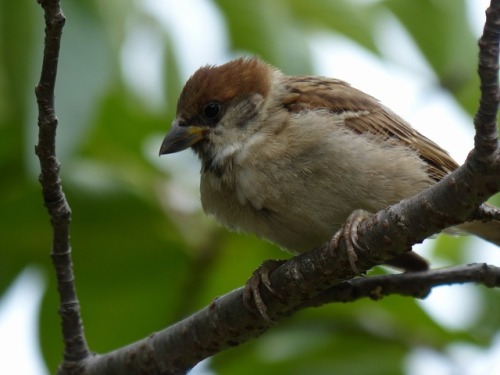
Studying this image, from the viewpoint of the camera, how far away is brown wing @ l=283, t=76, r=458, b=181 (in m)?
3.66

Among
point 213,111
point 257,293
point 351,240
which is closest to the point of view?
point 351,240

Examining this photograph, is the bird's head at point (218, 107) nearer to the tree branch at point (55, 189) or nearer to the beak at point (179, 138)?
the beak at point (179, 138)

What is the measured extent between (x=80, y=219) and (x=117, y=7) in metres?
0.83

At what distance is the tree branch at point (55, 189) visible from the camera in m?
2.44

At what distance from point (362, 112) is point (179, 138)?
72cm

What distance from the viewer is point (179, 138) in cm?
382

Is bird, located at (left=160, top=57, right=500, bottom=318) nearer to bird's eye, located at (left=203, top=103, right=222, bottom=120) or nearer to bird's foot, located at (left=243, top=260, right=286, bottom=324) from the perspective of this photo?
bird's eye, located at (left=203, top=103, right=222, bottom=120)

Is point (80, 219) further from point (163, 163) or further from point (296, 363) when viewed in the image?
point (296, 363)

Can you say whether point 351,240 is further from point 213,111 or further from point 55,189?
point 213,111

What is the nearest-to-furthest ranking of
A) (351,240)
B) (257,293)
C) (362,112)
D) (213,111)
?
1. (351,240)
2. (257,293)
3. (362,112)
4. (213,111)

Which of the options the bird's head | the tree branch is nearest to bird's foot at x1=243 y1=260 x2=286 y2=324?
the tree branch

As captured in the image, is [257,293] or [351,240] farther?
[257,293]

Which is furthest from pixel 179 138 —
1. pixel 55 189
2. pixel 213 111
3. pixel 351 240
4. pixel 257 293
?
pixel 351 240

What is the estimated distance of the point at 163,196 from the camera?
13.1ft
